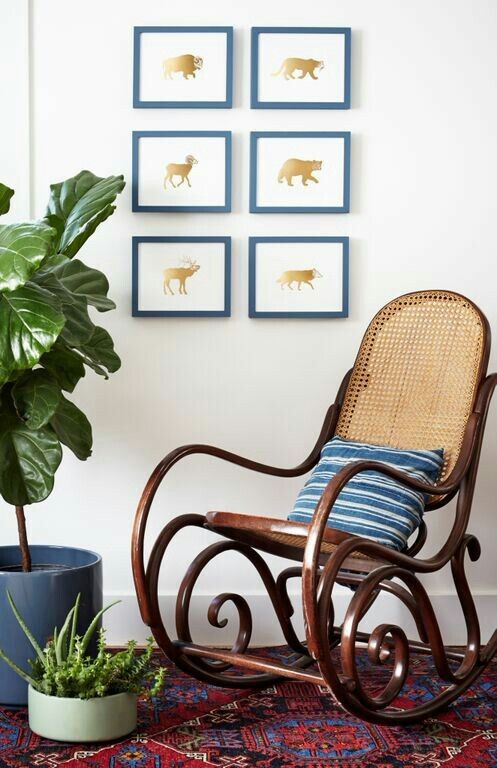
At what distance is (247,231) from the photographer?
2.80m

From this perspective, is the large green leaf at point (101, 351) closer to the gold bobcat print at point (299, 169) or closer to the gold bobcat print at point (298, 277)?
the gold bobcat print at point (298, 277)

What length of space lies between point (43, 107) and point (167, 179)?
0.46 metres

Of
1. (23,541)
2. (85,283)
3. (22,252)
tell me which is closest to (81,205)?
(85,283)

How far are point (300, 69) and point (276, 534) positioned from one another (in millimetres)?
1513

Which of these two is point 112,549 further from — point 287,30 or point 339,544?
point 287,30

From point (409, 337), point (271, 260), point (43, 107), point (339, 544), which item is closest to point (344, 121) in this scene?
point (271, 260)

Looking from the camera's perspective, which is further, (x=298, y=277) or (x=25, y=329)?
(x=298, y=277)

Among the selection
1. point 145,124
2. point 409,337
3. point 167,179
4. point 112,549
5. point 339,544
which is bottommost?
point 112,549

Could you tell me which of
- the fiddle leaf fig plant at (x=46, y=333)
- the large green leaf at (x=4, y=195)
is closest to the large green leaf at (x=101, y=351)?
the fiddle leaf fig plant at (x=46, y=333)

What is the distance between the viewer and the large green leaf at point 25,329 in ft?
6.27

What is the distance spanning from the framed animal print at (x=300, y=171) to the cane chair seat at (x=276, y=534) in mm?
1101

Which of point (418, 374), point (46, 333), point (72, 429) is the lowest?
point (72, 429)

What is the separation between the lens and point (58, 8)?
2789 mm

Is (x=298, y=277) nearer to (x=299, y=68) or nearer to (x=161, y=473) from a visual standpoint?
(x=299, y=68)
